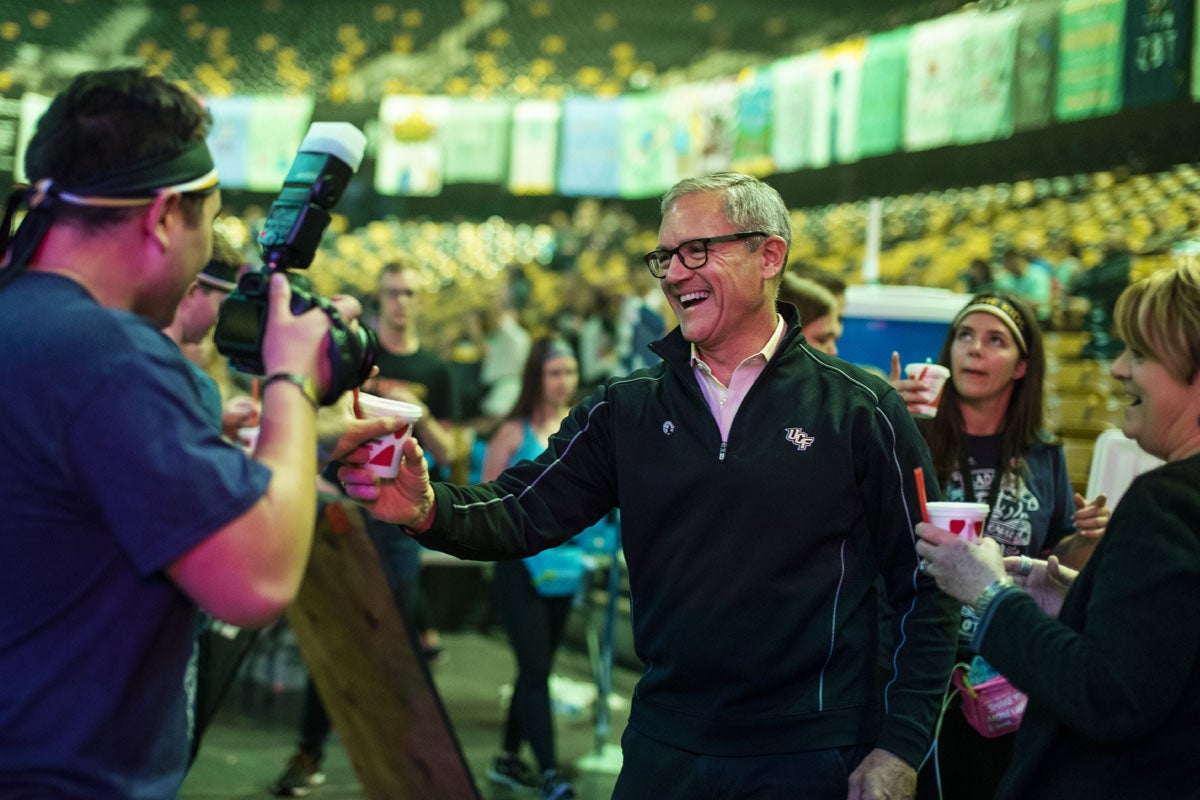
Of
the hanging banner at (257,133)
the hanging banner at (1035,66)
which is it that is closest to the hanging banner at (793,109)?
the hanging banner at (1035,66)

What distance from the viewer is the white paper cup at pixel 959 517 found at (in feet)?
6.70

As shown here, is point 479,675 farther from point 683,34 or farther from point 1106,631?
point 683,34

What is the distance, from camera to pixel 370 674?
3.60 metres

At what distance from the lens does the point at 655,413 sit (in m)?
2.36

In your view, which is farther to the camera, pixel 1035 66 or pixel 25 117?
pixel 25 117

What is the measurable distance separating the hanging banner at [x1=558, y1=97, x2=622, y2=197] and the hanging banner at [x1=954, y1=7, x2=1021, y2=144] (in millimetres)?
6706

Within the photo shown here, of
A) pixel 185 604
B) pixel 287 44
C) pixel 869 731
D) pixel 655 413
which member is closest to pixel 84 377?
pixel 185 604

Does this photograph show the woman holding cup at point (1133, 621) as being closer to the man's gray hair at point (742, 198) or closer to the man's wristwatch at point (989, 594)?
the man's wristwatch at point (989, 594)

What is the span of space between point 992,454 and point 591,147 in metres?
15.5

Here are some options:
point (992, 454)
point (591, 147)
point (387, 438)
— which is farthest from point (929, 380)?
point (591, 147)

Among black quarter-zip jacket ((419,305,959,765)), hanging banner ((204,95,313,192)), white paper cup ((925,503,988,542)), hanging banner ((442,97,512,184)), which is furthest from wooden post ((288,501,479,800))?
hanging banner ((204,95,313,192))

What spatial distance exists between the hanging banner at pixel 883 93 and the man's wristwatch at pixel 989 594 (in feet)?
39.6

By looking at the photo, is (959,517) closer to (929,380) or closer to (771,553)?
(771,553)

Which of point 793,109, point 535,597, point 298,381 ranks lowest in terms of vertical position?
point 535,597
